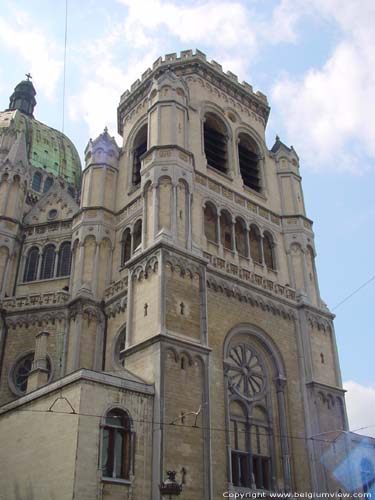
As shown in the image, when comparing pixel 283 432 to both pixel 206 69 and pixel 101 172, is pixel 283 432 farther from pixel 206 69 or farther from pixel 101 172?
pixel 206 69

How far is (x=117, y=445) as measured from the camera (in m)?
21.4

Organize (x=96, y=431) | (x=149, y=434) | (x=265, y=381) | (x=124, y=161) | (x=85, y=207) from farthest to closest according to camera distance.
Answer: (x=124, y=161) → (x=85, y=207) → (x=265, y=381) → (x=149, y=434) → (x=96, y=431)

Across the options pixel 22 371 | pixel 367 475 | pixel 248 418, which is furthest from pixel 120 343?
pixel 367 475

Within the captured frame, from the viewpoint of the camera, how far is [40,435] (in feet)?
73.3

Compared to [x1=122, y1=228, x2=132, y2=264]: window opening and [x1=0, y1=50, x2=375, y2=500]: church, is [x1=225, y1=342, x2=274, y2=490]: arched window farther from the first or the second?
[x1=122, y1=228, x2=132, y2=264]: window opening

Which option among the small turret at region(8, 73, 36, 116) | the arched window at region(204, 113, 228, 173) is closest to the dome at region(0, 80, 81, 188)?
the small turret at region(8, 73, 36, 116)

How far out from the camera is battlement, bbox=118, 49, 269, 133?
3966 cm

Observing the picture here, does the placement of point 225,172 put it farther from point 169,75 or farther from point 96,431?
point 96,431

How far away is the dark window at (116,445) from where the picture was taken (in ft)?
68.0

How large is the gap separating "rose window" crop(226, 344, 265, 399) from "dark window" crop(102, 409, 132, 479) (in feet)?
21.6

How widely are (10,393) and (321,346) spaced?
53.0 ft

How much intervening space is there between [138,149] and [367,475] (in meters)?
23.0

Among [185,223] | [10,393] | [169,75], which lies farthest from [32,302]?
[169,75]

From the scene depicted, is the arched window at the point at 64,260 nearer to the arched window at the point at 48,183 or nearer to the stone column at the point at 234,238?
the stone column at the point at 234,238
